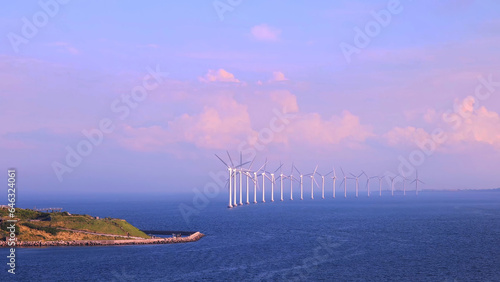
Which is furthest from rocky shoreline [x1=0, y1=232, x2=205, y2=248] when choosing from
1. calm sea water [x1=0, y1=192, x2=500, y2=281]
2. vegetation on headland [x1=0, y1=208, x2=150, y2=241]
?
calm sea water [x1=0, y1=192, x2=500, y2=281]

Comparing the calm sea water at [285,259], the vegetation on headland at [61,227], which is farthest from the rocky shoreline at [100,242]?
the calm sea water at [285,259]

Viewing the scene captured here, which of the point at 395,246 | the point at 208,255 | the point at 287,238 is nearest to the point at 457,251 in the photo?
the point at 395,246

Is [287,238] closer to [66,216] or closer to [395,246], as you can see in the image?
[395,246]

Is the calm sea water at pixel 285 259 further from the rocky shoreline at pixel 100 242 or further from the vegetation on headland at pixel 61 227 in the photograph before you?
the vegetation on headland at pixel 61 227

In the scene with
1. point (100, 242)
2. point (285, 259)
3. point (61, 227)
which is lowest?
point (285, 259)

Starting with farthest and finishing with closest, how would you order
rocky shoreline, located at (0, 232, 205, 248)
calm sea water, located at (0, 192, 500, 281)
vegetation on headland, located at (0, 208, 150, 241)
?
1. vegetation on headland, located at (0, 208, 150, 241)
2. rocky shoreline, located at (0, 232, 205, 248)
3. calm sea water, located at (0, 192, 500, 281)

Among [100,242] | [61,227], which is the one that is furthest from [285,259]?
[61,227]

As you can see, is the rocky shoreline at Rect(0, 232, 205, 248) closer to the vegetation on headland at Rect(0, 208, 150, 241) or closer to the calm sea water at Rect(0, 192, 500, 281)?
the vegetation on headland at Rect(0, 208, 150, 241)

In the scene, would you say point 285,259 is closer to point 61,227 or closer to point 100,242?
point 100,242
